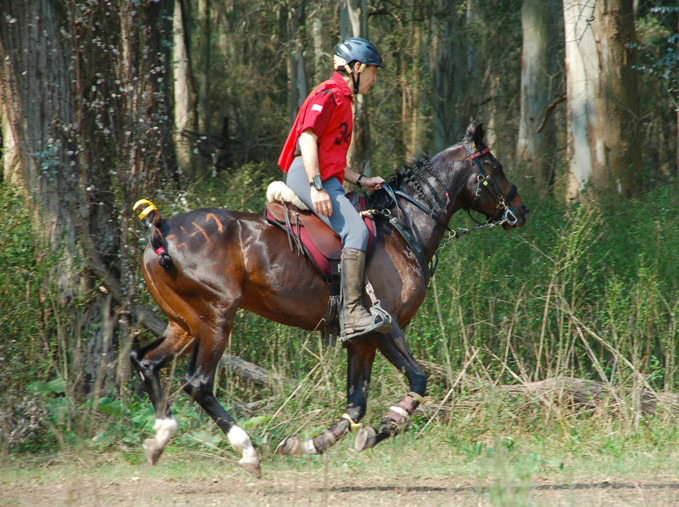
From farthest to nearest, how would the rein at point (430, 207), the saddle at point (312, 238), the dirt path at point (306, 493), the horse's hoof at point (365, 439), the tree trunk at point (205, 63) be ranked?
the tree trunk at point (205, 63) → the rein at point (430, 207) → the saddle at point (312, 238) → the horse's hoof at point (365, 439) → the dirt path at point (306, 493)

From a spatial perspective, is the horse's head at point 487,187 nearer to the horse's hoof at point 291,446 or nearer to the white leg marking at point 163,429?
the horse's hoof at point 291,446

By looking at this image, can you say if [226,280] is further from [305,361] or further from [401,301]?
[305,361]

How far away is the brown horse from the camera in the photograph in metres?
6.11

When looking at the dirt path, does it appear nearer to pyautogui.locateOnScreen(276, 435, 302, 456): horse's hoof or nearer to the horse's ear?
pyautogui.locateOnScreen(276, 435, 302, 456): horse's hoof

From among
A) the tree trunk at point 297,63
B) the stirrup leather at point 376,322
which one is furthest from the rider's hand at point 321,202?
the tree trunk at point 297,63

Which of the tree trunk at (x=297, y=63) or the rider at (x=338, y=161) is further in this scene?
the tree trunk at (x=297, y=63)

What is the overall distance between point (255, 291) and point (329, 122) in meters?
1.35

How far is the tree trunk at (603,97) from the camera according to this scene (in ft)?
41.3

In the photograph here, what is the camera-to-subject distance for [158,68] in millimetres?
7996

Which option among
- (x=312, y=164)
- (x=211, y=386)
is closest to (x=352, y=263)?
(x=312, y=164)

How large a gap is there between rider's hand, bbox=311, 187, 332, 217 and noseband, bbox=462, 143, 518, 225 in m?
1.33

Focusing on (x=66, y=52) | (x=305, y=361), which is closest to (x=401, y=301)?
(x=305, y=361)

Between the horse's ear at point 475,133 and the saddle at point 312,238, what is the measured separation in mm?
1189

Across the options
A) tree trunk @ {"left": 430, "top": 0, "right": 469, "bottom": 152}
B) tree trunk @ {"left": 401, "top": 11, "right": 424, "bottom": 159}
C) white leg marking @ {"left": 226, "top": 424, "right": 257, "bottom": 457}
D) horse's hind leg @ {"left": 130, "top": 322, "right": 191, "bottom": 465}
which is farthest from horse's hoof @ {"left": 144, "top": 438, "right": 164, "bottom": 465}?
tree trunk @ {"left": 401, "top": 11, "right": 424, "bottom": 159}
